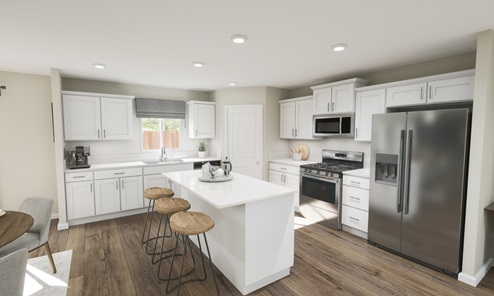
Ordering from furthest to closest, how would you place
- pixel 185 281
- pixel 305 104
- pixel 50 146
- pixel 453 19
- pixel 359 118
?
pixel 305 104
pixel 50 146
pixel 359 118
pixel 185 281
pixel 453 19

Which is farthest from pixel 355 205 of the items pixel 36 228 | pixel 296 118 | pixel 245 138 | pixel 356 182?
pixel 36 228

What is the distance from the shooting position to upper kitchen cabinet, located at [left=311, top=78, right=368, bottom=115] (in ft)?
12.6

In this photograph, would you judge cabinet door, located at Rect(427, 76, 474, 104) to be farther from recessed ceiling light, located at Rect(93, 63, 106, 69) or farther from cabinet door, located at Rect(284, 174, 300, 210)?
recessed ceiling light, located at Rect(93, 63, 106, 69)

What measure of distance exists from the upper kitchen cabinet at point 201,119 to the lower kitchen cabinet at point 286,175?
1.61 m

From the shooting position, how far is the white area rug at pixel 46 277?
92.4 inches

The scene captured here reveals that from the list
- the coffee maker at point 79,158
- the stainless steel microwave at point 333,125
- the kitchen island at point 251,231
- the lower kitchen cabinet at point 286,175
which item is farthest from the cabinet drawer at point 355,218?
the coffee maker at point 79,158

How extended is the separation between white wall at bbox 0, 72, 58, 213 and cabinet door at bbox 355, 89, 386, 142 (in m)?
5.15

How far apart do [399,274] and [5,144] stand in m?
5.85

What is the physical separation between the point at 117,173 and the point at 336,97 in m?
3.99

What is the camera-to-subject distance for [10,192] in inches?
157

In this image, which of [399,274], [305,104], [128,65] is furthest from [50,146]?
[399,274]

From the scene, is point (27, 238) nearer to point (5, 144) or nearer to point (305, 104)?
point (5, 144)

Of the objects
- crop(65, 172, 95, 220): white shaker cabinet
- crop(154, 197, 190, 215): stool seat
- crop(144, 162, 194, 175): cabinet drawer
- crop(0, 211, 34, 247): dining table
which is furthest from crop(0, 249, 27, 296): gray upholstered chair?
crop(144, 162, 194, 175): cabinet drawer

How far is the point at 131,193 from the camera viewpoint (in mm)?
4414
